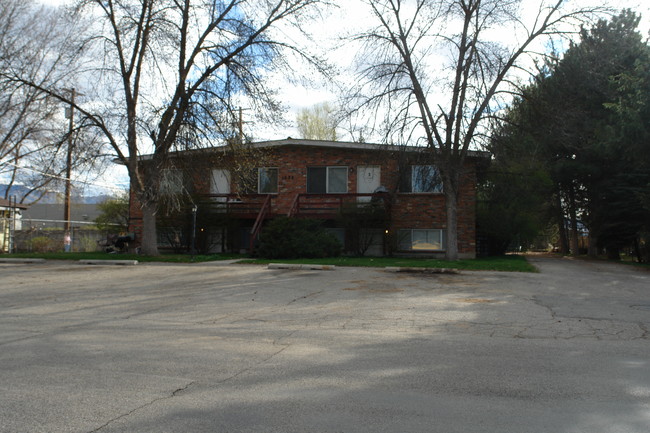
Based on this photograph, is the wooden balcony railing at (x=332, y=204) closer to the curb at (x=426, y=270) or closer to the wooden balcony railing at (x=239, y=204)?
the wooden balcony railing at (x=239, y=204)

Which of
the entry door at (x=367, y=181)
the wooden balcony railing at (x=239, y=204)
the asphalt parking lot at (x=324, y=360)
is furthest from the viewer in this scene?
the entry door at (x=367, y=181)

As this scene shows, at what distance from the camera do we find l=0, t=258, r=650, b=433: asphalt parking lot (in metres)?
4.05

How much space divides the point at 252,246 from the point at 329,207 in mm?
4516

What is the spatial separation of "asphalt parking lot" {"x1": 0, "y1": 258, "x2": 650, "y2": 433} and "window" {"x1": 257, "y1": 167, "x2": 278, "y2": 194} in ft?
42.3

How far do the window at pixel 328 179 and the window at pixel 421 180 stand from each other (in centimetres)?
273

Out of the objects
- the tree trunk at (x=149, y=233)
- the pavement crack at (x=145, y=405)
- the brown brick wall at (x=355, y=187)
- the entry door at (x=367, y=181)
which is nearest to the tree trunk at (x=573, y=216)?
the brown brick wall at (x=355, y=187)

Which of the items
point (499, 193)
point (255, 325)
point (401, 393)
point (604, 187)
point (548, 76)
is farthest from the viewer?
point (604, 187)

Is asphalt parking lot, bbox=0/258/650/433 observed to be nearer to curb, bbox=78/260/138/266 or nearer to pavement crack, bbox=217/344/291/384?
pavement crack, bbox=217/344/291/384

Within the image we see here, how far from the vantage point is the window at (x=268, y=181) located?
24.4 meters

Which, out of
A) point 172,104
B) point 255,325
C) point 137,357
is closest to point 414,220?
point 172,104

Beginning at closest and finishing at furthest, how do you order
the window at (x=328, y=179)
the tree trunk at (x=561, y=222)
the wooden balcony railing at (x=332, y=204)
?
the wooden balcony railing at (x=332, y=204) < the window at (x=328, y=179) < the tree trunk at (x=561, y=222)

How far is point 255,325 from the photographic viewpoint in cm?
808

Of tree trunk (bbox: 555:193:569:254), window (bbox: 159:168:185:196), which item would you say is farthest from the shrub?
tree trunk (bbox: 555:193:569:254)

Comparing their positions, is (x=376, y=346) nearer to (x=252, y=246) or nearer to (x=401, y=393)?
(x=401, y=393)
